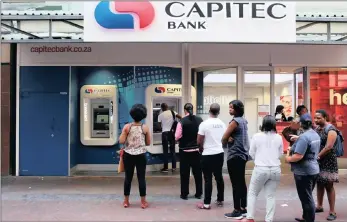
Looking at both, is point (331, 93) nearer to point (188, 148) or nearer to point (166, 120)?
point (166, 120)

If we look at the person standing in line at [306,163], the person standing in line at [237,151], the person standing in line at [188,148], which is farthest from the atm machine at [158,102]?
the person standing in line at [306,163]

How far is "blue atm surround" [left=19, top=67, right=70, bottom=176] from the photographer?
995cm

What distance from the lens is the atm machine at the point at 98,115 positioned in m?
10.5

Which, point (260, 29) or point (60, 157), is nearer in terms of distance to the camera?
point (260, 29)

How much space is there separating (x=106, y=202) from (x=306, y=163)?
3.47 m

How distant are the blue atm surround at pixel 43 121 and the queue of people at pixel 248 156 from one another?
3487 millimetres

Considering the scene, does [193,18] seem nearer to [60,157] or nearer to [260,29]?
[260,29]

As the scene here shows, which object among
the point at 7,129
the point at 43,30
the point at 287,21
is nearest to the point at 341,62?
the point at 287,21

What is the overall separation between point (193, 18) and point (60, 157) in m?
4.69

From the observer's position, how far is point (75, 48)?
9.97m

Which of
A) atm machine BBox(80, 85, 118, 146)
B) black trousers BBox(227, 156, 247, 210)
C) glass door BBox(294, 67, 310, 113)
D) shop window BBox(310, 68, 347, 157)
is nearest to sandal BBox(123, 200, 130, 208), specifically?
black trousers BBox(227, 156, 247, 210)

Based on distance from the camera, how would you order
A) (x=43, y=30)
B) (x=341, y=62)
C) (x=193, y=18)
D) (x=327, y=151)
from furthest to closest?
(x=341, y=62), (x=43, y=30), (x=193, y=18), (x=327, y=151)

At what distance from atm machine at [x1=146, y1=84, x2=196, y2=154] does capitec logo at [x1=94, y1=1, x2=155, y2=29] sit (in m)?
3.10

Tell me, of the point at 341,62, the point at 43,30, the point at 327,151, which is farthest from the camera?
the point at 341,62
